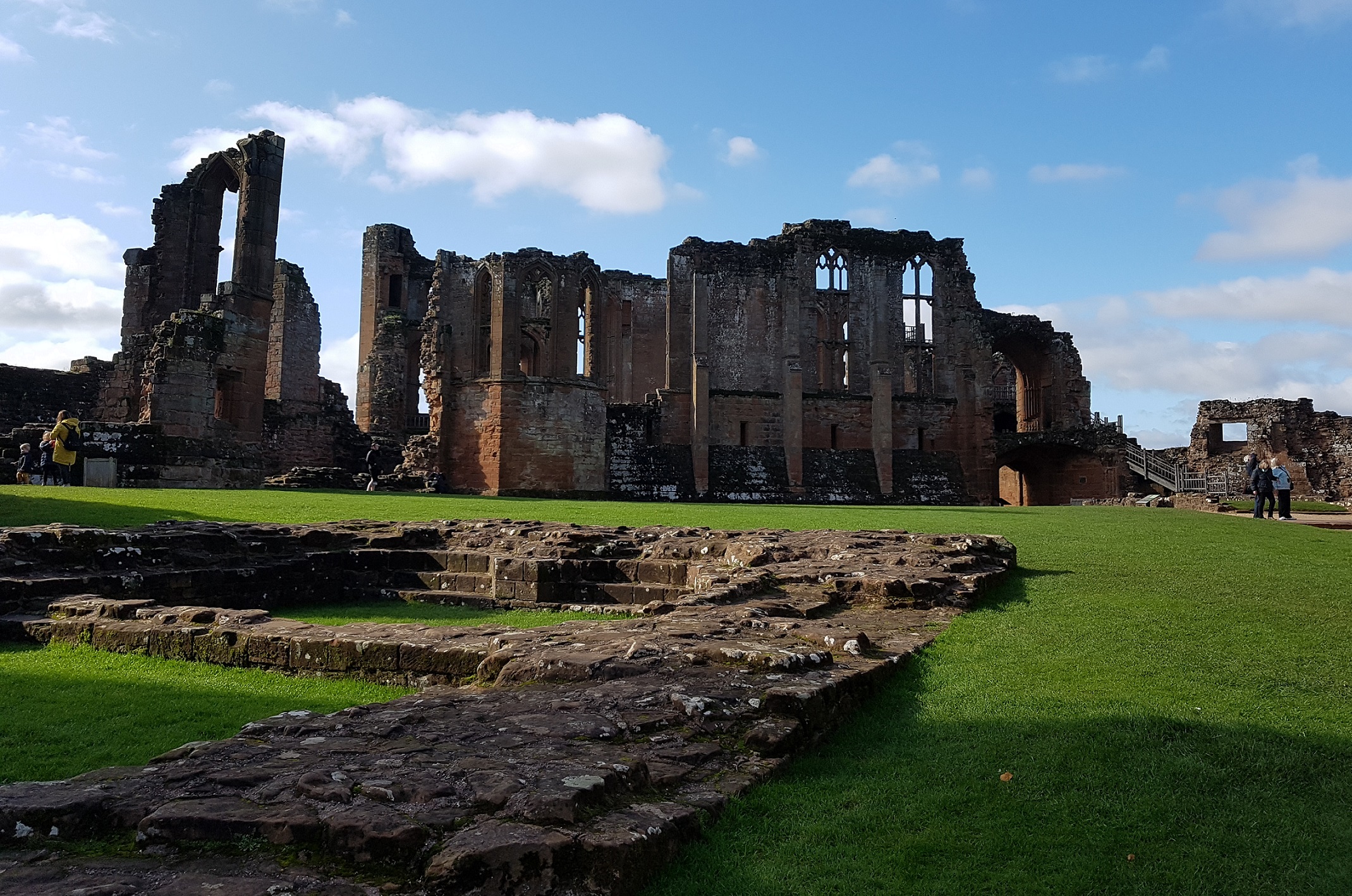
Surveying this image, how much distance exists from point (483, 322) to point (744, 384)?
35.6 ft

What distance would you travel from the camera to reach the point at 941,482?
31.0 meters

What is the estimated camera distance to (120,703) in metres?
4.73

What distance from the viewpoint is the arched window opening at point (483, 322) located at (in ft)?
81.4

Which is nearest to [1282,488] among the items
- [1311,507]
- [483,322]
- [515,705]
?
[1311,507]

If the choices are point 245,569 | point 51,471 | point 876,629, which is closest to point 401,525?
point 245,569

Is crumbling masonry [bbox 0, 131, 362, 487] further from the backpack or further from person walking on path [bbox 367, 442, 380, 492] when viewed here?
person walking on path [bbox 367, 442, 380, 492]

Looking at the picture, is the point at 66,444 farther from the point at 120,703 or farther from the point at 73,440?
the point at 120,703

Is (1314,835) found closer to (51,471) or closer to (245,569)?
(245,569)

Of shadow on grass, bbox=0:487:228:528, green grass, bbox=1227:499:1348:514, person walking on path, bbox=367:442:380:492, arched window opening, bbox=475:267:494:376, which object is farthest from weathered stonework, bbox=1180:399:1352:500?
shadow on grass, bbox=0:487:228:528

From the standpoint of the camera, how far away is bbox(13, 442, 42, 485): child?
53.3 feet

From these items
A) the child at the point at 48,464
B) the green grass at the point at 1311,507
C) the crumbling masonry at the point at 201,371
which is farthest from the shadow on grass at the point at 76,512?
the green grass at the point at 1311,507

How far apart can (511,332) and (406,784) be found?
2291 cm

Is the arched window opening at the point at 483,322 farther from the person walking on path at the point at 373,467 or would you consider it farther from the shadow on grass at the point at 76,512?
the shadow on grass at the point at 76,512

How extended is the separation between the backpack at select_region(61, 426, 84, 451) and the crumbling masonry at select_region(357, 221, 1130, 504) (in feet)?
28.6
